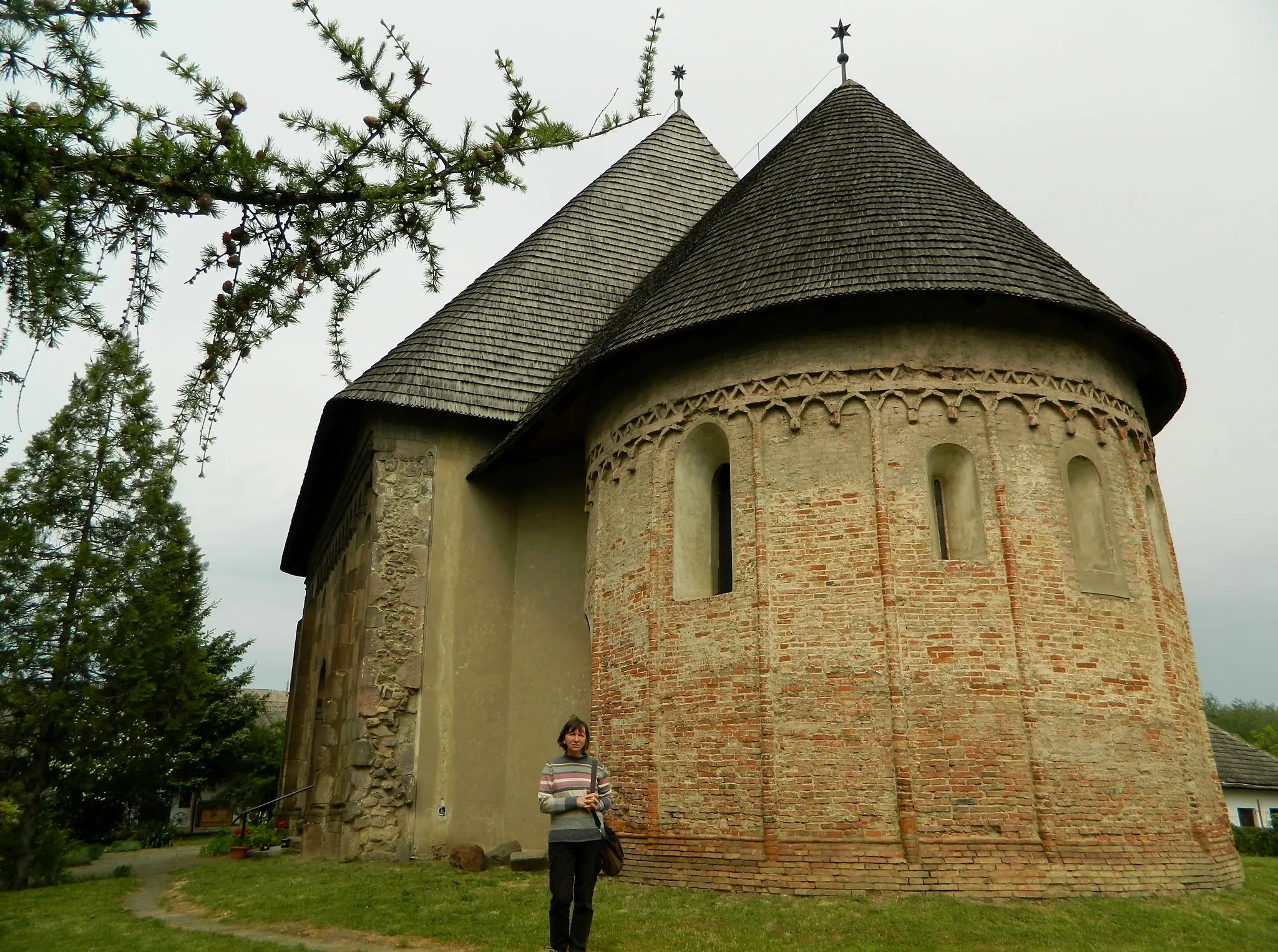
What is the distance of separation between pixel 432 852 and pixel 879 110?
39.9 ft

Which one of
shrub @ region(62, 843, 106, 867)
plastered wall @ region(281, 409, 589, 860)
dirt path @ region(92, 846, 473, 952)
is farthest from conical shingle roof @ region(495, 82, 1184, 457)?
shrub @ region(62, 843, 106, 867)

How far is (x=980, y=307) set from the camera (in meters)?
10.6

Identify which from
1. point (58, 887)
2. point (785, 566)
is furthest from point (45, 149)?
point (58, 887)

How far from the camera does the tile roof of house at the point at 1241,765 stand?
23094 millimetres

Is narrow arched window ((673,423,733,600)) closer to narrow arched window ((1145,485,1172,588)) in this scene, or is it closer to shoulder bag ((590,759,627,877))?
shoulder bag ((590,759,627,877))

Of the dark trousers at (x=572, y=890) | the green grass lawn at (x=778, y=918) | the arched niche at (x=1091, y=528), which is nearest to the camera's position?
the dark trousers at (x=572, y=890)

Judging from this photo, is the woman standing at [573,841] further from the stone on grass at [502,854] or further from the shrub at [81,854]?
the shrub at [81,854]

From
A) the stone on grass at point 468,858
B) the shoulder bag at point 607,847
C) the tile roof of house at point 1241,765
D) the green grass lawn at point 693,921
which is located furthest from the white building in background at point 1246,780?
the shoulder bag at point 607,847

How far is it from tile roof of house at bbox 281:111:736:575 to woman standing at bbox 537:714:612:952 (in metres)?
8.86

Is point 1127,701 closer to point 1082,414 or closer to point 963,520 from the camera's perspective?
point 963,520

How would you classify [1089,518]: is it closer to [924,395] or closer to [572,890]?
[924,395]

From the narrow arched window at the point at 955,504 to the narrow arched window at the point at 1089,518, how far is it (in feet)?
3.93

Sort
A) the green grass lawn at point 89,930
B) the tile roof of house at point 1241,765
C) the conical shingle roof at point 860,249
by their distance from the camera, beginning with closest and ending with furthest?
the green grass lawn at point 89,930
the conical shingle roof at point 860,249
the tile roof of house at point 1241,765

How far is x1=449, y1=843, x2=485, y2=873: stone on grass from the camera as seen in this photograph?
37.6ft
